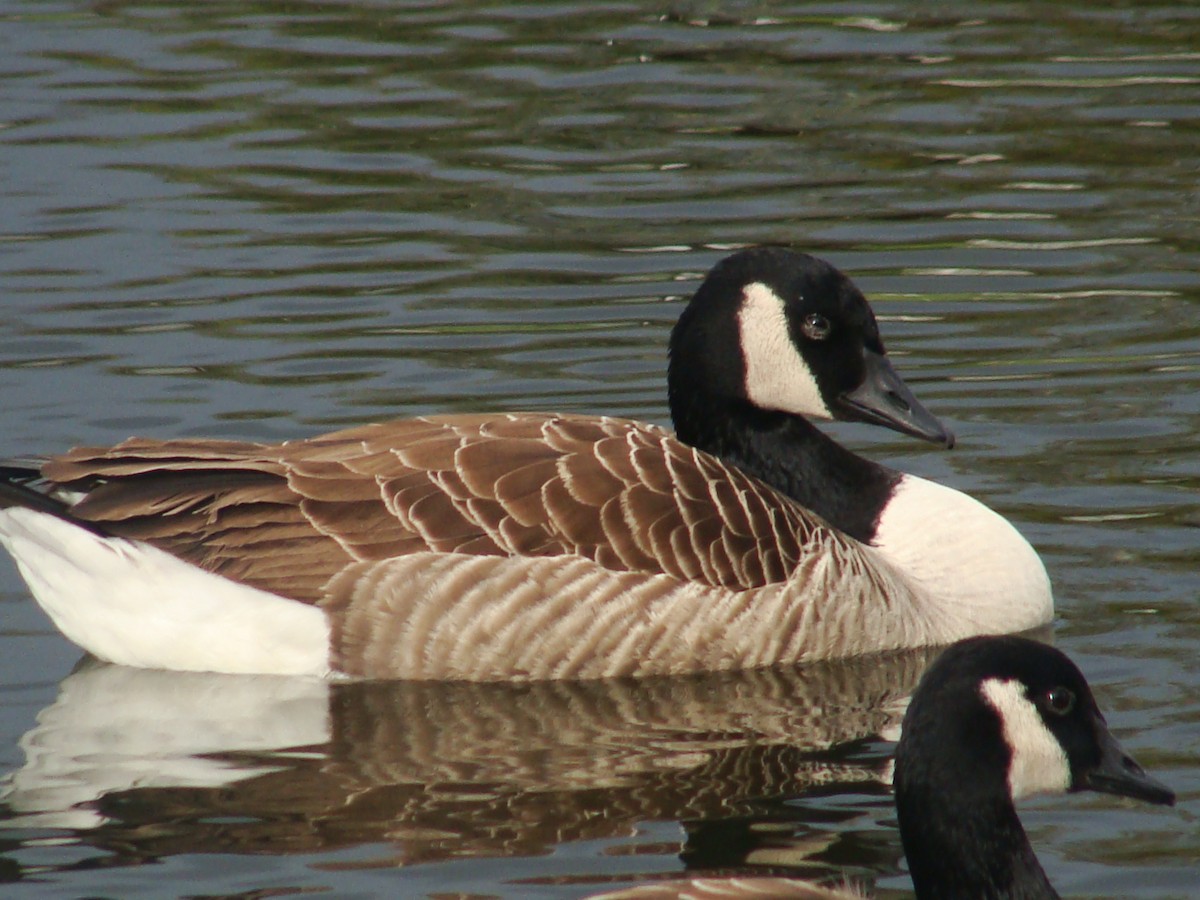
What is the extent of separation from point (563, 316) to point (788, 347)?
343 centimetres

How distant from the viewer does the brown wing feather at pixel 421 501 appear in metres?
9.64

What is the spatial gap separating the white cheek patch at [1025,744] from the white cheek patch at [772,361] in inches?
147

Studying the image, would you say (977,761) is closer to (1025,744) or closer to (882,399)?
(1025,744)

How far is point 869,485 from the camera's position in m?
11.0

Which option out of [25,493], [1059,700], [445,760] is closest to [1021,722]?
[1059,700]

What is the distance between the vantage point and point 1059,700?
7055 millimetres

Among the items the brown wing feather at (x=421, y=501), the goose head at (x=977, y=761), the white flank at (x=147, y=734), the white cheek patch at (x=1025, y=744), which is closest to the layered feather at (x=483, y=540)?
the brown wing feather at (x=421, y=501)

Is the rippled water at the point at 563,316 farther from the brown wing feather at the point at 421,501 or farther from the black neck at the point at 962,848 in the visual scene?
the black neck at the point at 962,848

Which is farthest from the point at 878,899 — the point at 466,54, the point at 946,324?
the point at 466,54

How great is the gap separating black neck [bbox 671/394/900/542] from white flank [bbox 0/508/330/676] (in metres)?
2.18

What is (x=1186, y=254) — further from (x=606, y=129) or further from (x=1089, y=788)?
(x=1089, y=788)

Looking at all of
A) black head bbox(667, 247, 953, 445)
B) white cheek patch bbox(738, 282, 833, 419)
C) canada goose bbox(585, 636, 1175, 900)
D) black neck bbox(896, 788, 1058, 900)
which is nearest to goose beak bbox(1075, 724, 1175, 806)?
canada goose bbox(585, 636, 1175, 900)

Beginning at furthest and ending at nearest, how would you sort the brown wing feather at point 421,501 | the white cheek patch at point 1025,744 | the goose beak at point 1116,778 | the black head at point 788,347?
the black head at point 788,347
the brown wing feather at point 421,501
the goose beak at point 1116,778
the white cheek patch at point 1025,744

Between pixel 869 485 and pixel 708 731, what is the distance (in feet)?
6.89
